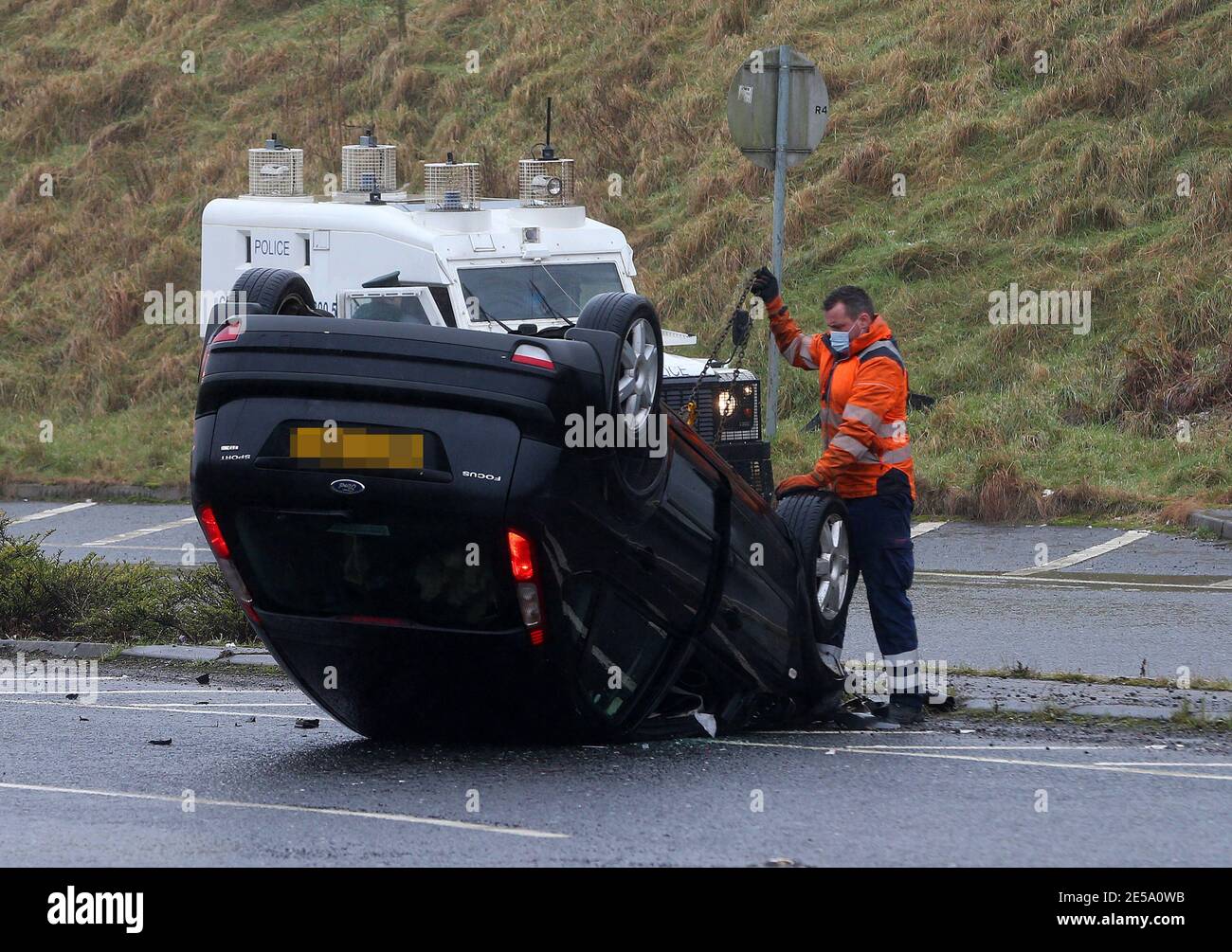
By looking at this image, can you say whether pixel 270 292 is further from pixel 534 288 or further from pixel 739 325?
pixel 534 288

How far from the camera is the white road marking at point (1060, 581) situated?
12.9 metres

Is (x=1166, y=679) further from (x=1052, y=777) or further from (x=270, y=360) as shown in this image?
(x=270, y=360)

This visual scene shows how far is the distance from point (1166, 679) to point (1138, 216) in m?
12.8

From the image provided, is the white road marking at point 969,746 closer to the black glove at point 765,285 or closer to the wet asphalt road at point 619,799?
the wet asphalt road at point 619,799

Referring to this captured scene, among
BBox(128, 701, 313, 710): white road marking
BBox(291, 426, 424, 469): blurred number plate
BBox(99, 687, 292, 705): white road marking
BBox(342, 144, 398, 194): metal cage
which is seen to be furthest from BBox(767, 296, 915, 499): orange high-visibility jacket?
BBox(342, 144, 398, 194): metal cage

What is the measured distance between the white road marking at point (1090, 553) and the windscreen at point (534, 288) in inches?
155

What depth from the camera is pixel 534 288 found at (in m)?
14.6

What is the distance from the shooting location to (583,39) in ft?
93.7

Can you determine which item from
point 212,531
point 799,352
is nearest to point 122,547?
point 799,352

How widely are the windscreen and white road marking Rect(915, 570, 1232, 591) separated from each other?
11.3 ft

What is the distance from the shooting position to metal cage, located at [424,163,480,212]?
14.7 m

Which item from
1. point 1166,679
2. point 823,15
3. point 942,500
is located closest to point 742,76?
point 942,500

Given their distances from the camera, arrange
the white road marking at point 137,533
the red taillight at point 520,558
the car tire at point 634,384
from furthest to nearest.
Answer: the white road marking at point 137,533 → the car tire at point 634,384 → the red taillight at point 520,558

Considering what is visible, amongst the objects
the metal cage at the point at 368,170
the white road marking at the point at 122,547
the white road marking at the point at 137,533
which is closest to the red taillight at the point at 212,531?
the white road marking at the point at 122,547
